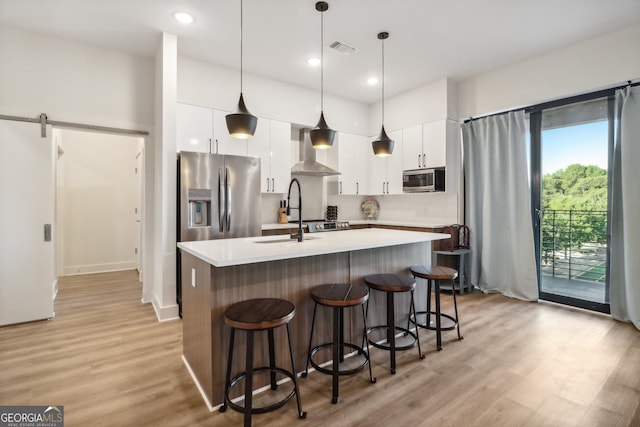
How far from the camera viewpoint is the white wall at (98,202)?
17.8ft

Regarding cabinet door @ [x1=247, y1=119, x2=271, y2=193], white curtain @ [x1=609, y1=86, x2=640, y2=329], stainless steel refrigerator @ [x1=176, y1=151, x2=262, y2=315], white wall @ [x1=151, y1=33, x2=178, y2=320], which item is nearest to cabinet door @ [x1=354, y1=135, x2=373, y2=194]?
cabinet door @ [x1=247, y1=119, x2=271, y2=193]

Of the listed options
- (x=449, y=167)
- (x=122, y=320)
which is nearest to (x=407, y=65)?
(x=449, y=167)

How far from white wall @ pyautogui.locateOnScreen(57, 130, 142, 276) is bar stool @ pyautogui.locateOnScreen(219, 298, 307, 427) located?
4.84 metres

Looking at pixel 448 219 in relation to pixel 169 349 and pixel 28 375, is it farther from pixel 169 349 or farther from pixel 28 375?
pixel 28 375

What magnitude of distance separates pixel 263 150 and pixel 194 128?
3.17 ft

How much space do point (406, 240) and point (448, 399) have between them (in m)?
1.18

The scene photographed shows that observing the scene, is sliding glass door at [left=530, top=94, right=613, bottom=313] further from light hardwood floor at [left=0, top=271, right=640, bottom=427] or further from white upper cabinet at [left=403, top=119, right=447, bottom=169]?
white upper cabinet at [left=403, top=119, right=447, bottom=169]

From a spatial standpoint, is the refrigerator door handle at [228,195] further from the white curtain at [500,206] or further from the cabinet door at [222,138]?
the white curtain at [500,206]

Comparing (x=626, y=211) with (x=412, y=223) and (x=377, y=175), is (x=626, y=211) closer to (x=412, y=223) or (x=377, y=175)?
(x=412, y=223)

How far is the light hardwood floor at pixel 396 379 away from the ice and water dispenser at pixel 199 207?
110 centimetres

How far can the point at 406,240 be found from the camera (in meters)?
2.69

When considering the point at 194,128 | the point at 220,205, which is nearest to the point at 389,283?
the point at 220,205

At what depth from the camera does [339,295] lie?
211 centimetres

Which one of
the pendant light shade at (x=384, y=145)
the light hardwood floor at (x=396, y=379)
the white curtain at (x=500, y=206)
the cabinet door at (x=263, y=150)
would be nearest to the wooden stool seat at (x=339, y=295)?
the light hardwood floor at (x=396, y=379)
